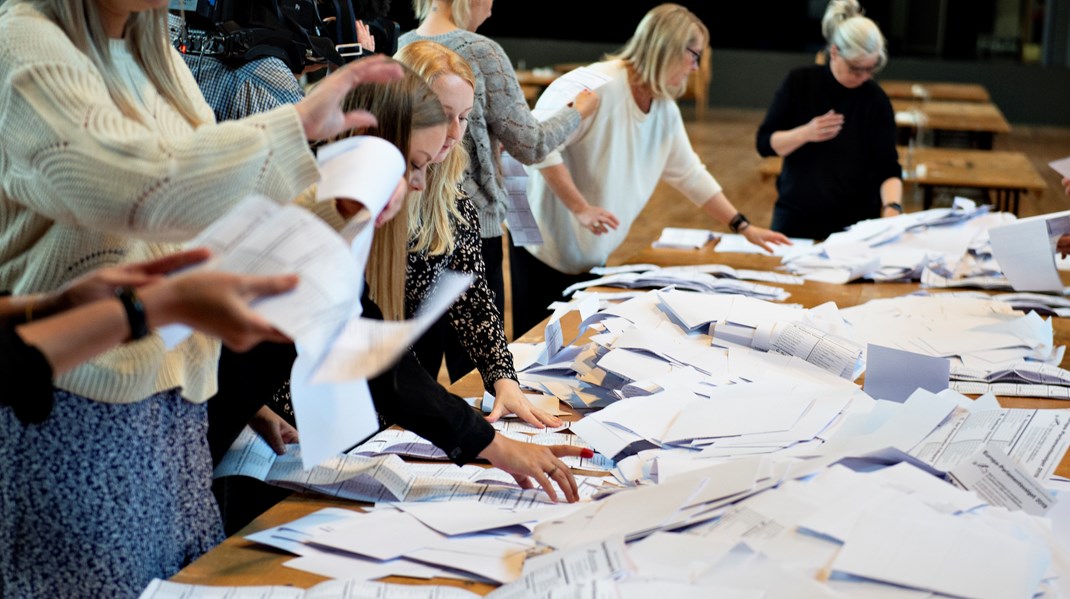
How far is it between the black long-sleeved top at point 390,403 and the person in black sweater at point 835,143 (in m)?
2.49

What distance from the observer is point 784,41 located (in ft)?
47.0

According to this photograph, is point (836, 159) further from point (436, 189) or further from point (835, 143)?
point (436, 189)

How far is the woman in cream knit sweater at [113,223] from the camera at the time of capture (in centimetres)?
95

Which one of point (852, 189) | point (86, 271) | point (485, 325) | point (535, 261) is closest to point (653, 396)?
point (485, 325)

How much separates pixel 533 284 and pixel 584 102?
609 millimetres

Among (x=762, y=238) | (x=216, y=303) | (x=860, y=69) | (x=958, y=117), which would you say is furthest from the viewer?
(x=958, y=117)

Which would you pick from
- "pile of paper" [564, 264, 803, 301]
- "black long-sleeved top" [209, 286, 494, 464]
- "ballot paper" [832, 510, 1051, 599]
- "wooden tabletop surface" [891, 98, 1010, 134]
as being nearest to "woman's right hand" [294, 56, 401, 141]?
"black long-sleeved top" [209, 286, 494, 464]

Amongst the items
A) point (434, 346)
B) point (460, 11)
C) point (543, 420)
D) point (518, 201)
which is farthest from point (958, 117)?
point (543, 420)

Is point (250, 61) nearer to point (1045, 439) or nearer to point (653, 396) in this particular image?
point (653, 396)

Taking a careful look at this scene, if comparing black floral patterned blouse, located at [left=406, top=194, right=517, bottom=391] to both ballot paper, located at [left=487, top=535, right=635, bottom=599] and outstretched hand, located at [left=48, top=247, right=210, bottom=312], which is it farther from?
outstretched hand, located at [left=48, top=247, right=210, bottom=312]

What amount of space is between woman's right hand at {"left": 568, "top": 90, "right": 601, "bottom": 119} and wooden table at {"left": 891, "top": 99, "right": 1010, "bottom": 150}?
3.57m

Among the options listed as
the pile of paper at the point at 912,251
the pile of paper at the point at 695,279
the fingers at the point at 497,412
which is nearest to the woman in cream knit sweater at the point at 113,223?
the fingers at the point at 497,412

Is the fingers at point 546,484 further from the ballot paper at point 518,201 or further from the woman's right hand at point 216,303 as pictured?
the ballot paper at point 518,201

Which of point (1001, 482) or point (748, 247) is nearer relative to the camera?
point (1001, 482)
